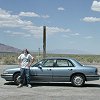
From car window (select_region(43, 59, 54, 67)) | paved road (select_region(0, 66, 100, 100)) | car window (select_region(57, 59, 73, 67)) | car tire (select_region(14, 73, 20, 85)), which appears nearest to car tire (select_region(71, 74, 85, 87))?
car window (select_region(57, 59, 73, 67))

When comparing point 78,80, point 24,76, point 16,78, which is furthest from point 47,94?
point 16,78

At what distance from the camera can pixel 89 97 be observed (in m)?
13.3

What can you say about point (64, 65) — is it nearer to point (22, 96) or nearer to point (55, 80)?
point (55, 80)

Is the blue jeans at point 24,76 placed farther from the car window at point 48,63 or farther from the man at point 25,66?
the car window at point 48,63

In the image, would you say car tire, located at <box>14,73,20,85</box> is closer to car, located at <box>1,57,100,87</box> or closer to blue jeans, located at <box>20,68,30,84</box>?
car, located at <box>1,57,100,87</box>

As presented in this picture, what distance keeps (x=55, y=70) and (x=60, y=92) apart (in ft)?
8.03

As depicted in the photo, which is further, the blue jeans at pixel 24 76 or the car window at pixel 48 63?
the car window at pixel 48 63

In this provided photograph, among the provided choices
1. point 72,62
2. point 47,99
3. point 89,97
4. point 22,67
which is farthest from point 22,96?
point 72,62

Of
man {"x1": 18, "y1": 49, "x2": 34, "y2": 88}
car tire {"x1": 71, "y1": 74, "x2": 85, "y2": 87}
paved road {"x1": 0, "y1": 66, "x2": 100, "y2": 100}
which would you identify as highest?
man {"x1": 18, "y1": 49, "x2": 34, "y2": 88}

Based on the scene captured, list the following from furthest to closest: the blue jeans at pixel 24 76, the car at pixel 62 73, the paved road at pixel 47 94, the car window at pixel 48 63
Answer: the car window at pixel 48 63, the car at pixel 62 73, the blue jeans at pixel 24 76, the paved road at pixel 47 94

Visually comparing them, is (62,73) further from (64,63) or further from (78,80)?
(78,80)

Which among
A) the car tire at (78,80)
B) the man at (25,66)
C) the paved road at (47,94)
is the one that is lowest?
the paved road at (47,94)

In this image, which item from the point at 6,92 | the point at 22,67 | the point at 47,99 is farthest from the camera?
the point at 22,67

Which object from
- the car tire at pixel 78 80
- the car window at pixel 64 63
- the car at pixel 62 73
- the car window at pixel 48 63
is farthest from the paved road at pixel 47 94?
the car window at pixel 64 63
